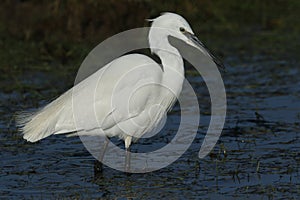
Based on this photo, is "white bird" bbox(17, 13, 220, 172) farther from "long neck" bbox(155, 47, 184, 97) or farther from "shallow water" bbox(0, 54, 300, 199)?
"shallow water" bbox(0, 54, 300, 199)

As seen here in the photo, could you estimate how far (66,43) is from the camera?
12695 millimetres

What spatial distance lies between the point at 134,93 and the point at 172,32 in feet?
2.21

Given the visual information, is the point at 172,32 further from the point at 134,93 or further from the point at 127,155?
the point at 127,155

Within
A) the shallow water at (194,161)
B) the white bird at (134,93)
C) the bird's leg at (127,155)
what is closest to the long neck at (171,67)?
the white bird at (134,93)

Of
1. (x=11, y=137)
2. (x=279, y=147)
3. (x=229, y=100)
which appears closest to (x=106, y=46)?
(x=229, y=100)

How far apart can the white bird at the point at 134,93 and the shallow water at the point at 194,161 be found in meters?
0.43

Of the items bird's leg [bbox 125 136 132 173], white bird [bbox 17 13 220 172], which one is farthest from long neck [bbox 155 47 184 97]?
bird's leg [bbox 125 136 132 173]

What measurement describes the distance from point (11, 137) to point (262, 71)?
4.45m

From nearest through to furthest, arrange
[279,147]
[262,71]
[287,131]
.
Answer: [279,147], [287,131], [262,71]

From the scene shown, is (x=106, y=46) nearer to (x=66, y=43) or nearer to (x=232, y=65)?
(x=66, y=43)

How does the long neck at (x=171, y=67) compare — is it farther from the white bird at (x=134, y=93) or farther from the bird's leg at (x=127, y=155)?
the bird's leg at (x=127, y=155)

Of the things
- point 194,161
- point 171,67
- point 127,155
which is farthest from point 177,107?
point 171,67

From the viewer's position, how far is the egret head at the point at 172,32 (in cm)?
687

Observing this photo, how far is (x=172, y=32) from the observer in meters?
6.93
